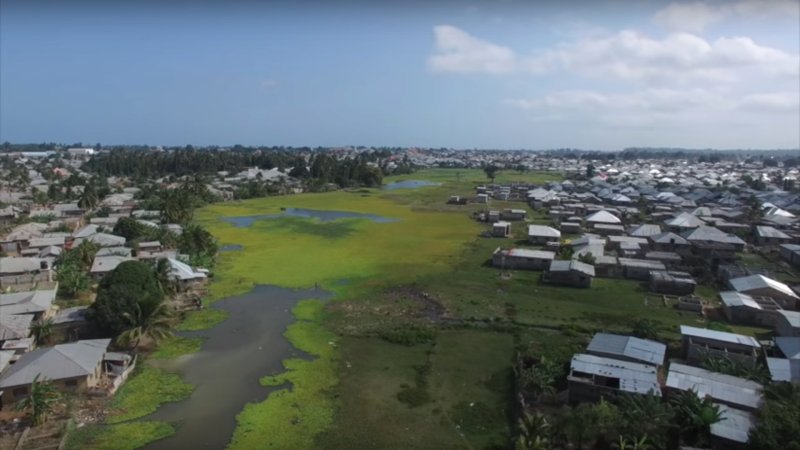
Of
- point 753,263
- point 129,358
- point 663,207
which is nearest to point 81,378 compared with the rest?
point 129,358

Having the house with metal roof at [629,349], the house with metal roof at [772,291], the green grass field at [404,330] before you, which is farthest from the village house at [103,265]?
the house with metal roof at [772,291]

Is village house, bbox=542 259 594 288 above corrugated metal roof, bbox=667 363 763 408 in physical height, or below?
below

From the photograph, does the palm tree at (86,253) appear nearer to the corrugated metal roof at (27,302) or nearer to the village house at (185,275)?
the village house at (185,275)

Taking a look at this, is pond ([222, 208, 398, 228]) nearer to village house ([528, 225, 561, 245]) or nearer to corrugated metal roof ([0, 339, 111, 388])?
village house ([528, 225, 561, 245])

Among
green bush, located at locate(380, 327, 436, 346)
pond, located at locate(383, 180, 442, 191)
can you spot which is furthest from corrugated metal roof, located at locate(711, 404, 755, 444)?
pond, located at locate(383, 180, 442, 191)

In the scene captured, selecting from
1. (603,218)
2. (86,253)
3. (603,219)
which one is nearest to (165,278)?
(86,253)

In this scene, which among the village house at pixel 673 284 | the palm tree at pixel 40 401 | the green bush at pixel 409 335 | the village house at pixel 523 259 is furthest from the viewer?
the village house at pixel 523 259

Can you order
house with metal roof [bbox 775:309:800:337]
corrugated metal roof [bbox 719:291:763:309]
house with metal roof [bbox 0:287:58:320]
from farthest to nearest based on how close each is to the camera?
corrugated metal roof [bbox 719:291:763:309]
house with metal roof [bbox 0:287:58:320]
house with metal roof [bbox 775:309:800:337]

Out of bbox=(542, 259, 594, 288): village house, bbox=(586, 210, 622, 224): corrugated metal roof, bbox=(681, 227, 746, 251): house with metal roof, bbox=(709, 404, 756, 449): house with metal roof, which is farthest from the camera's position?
bbox=(586, 210, 622, 224): corrugated metal roof
